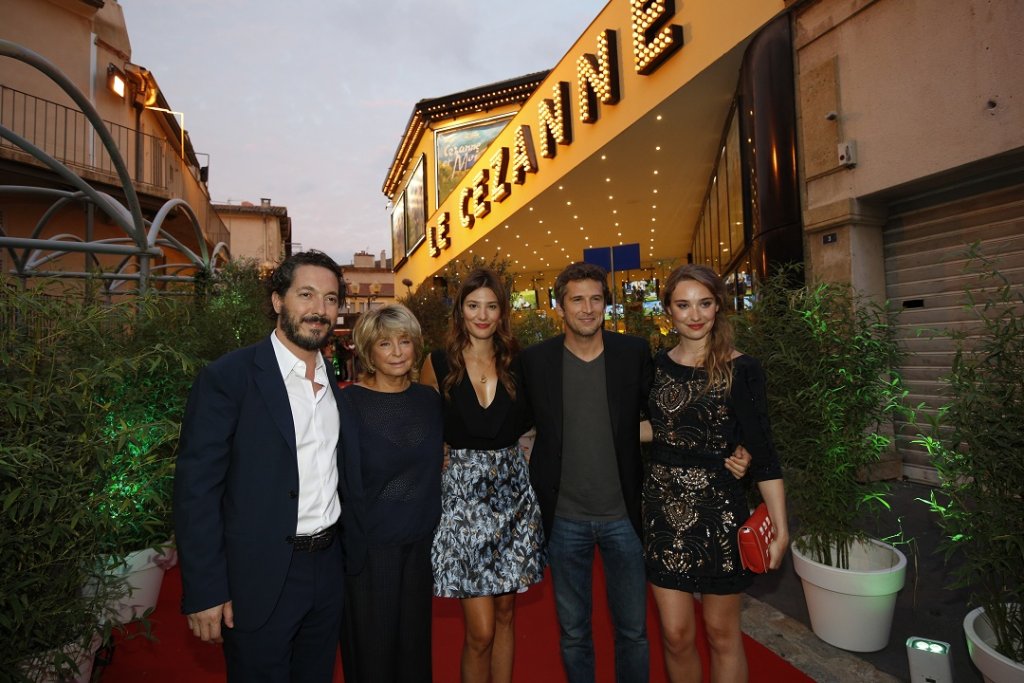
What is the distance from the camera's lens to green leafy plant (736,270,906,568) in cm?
290

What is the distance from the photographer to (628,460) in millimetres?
2205

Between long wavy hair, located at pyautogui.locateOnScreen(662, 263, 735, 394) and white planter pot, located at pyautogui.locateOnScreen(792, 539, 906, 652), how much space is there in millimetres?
1649

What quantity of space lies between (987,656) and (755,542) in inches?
41.4

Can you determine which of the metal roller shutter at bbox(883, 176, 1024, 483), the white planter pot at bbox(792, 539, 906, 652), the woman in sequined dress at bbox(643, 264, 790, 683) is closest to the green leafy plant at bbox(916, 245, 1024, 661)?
the white planter pot at bbox(792, 539, 906, 652)

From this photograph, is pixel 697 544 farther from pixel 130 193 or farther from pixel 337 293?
pixel 130 193

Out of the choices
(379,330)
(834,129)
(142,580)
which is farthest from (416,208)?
(379,330)

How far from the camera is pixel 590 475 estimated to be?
2.22 m

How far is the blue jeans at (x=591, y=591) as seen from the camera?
2180 mm

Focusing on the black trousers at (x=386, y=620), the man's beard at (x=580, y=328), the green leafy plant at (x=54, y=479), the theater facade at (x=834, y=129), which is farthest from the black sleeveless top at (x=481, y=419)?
the theater facade at (x=834, y=129)

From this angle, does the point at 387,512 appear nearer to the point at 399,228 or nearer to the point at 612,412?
the point at 612,412

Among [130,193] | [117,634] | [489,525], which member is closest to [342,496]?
[489,525]

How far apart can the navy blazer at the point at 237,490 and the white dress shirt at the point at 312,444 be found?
8 cm

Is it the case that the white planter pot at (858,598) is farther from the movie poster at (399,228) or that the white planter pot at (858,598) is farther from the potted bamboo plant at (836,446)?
the movie poster at (399,228)

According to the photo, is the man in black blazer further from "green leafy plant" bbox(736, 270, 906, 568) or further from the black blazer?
"green leafy plant" bbox(736, 270, 906, 568)
